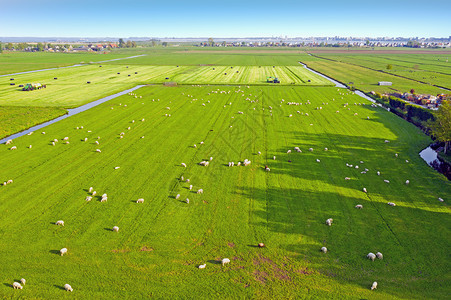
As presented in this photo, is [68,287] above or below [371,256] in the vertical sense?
below

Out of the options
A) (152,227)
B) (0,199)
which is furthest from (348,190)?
(0,199)

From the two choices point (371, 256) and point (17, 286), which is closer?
point (17, 286)

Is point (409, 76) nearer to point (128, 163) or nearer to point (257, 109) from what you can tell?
point (257, 109)

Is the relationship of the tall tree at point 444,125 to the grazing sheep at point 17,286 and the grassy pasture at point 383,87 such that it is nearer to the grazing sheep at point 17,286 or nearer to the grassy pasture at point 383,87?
the grazing sheep at point 17,286

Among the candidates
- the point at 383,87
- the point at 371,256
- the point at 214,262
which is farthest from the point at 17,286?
the point at 383,87

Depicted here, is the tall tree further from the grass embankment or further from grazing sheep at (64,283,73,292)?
the grass embankment

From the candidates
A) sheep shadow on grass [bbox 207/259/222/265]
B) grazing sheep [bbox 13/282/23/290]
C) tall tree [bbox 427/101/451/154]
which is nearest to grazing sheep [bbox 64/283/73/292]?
grazing sheep [bbox 13/282/23/290]

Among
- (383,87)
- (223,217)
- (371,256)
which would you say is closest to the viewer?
(371,256)

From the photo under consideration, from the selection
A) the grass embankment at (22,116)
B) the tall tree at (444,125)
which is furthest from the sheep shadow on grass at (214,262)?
the grass embankment at (22,116)

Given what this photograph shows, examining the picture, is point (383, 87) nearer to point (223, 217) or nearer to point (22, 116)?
point (223, 217)

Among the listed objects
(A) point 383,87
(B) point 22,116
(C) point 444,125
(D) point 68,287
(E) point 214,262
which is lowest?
(E) point 214,262
